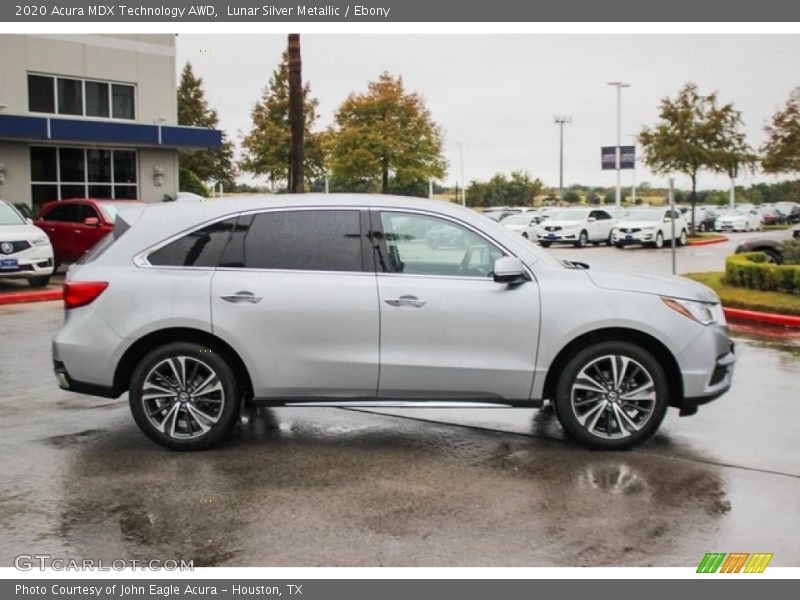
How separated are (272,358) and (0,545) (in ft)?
7.47

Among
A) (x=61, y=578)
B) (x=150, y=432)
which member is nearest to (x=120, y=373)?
(x=150, y=432)

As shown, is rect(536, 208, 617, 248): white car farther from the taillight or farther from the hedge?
the taillight

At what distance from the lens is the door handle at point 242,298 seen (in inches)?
262

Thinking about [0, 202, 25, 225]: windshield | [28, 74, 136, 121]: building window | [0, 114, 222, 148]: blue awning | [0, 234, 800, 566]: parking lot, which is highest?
[28, 74, 136, 121]: building window

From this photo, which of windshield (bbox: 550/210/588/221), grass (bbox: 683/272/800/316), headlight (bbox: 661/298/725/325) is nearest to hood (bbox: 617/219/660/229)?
windshield (bbox: 550/210/588/221)

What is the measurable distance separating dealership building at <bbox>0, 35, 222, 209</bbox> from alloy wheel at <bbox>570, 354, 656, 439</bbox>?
25.6m

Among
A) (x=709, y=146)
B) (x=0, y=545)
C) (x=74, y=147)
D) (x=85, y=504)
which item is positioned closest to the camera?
(x=0, y=545)

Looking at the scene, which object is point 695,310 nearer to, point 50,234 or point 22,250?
point 22,250

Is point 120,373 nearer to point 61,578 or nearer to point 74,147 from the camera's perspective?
point 61,578

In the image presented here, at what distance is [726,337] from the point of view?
694cm

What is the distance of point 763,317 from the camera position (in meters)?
14.4

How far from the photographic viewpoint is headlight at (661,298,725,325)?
675cm

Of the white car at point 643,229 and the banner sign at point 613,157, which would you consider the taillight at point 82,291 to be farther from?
the banner sign at point 613,157

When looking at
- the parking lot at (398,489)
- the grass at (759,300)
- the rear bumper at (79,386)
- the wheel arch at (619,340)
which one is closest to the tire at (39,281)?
the parking lot at (398,489)
